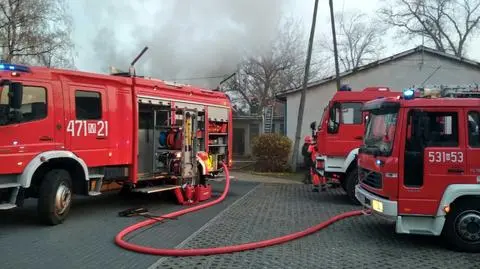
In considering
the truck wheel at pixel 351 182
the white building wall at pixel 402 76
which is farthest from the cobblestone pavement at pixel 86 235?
the white building wall at pixel 402 76

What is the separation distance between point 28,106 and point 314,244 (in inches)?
203

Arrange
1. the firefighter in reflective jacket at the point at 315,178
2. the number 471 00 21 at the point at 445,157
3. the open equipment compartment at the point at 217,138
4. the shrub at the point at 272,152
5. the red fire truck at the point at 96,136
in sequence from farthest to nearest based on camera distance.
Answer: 1. the shrub at the point at 272,152
2. the firefighter in reflective jacket at the point at 315,178
3. the open equipment compartment at the point at 217,138
4. the red fire truck at the point at 96,136
5. the number 471 00 21 at the point at 445,157

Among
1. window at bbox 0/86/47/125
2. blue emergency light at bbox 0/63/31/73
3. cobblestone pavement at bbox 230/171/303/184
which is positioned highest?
blue emergency light at bbox 0/63/31/73

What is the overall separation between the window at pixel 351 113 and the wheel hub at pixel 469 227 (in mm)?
5877

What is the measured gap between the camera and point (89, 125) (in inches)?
404

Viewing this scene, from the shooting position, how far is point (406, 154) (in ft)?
25.5

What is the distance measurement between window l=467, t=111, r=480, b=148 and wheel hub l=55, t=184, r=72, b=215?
6.58 meters

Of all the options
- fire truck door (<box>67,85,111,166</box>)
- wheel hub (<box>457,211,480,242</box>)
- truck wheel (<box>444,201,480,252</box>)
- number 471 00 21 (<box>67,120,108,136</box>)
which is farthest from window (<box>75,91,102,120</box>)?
wheel hub (<box>457,211,480,242</box>)

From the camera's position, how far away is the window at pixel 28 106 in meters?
8.78

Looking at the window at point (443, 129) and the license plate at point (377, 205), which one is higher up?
the window at point (443, 129)

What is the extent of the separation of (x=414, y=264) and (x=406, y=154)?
160 centimetres

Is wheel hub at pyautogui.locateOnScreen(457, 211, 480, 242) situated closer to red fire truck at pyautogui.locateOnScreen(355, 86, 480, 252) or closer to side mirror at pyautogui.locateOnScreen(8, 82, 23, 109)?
red fire truck at pyautogui.locateOnScreen(355, 86, 480, 252)

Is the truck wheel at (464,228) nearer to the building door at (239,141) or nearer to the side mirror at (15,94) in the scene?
the side mirror at (15,94)

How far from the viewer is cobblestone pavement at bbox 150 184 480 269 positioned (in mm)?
6805
